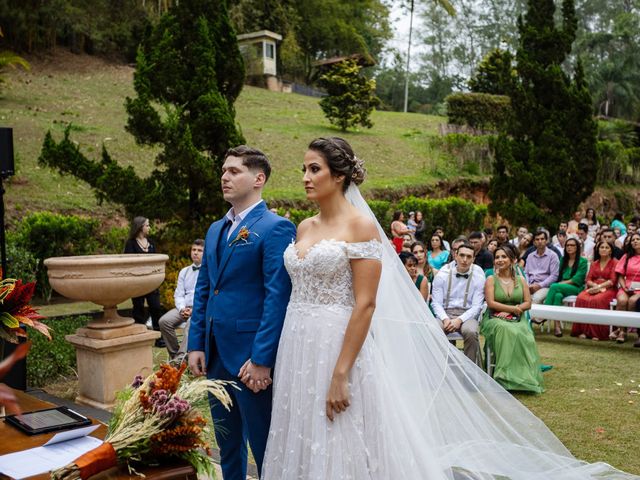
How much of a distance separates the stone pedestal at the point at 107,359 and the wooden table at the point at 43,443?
2.51 m

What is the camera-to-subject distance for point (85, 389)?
242 inches

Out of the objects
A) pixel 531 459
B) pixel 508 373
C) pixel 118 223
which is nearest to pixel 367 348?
pixel 531 459

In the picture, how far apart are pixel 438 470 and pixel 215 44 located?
9685 millimetres

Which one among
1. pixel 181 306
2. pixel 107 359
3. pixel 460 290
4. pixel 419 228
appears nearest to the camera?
pixel 107 359

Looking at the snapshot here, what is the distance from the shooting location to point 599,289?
31.5 ft

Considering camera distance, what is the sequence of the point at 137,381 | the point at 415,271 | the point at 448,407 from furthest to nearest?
1. the point at 415,271
2. the point at 448,407
3. the point at 137,381

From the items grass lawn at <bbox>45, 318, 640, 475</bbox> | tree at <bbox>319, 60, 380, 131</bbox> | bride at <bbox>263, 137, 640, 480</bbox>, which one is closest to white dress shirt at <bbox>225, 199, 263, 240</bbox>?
bride at <bbox>263, 137, 640, 480</bbox>

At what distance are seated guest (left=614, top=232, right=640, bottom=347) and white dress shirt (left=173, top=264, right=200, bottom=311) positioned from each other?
6.21 m

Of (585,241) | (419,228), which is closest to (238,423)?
(585,241)

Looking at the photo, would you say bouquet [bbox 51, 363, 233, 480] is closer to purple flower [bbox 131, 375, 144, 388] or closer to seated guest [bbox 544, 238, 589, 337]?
purple flower [bbox 131, 375, 144, 388]

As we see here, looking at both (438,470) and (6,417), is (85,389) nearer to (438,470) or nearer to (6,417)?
(6,417)

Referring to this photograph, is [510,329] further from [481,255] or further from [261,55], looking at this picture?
[261,55]

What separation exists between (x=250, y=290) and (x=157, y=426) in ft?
3.65

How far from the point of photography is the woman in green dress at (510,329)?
653 cm
